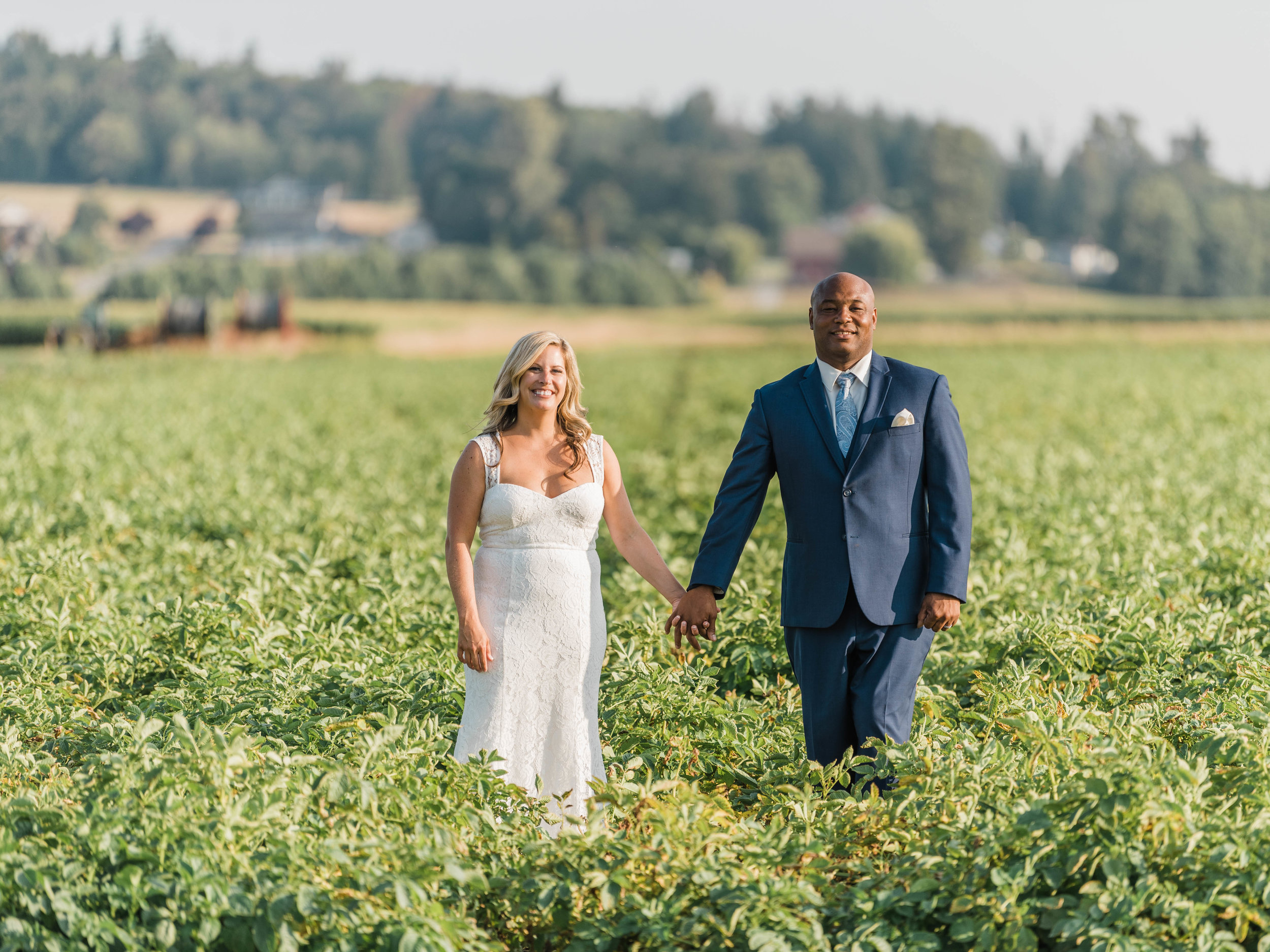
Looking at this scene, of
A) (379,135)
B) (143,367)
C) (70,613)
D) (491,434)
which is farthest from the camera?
(379,135)

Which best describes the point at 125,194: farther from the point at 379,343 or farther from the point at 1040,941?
the point at 1040,941

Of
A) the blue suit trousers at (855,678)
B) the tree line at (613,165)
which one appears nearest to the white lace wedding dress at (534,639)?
the blue suit trousers at (855,678)

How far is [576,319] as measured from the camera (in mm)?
81250

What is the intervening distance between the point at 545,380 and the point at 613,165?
130 m

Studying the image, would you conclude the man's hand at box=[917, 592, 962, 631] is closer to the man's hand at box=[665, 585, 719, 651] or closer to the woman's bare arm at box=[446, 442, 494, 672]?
the man's hand at box=[665, 585, 719, 651]

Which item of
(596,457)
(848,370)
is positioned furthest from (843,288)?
(596,457)

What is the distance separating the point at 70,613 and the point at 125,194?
132 meters

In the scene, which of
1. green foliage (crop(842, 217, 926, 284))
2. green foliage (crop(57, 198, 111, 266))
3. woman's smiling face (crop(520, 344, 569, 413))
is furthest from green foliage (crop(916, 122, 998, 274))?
woman's smiling face (crop(520, 344, 569, 413))

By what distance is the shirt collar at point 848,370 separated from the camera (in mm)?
4672

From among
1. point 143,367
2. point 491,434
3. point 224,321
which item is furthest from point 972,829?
point 224,321

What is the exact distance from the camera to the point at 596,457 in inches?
188

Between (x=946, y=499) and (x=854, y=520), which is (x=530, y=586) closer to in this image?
(x=854, y=520)

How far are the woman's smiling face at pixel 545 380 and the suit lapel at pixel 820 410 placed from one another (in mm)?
896

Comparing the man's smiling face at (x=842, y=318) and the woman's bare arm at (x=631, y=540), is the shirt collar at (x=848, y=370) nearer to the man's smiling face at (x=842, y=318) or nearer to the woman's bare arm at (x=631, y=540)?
the man's smiling face at (x=842, y=318)
